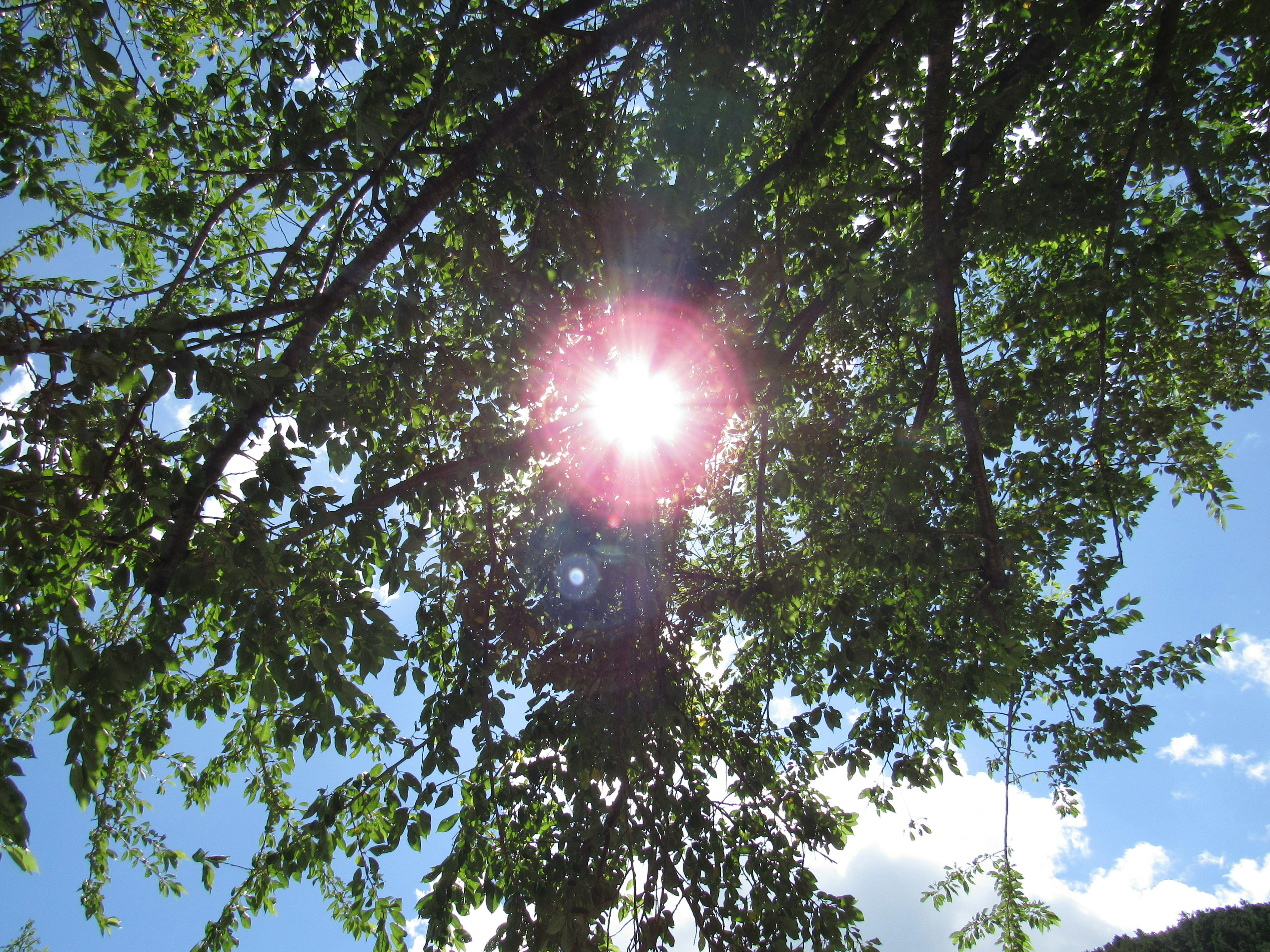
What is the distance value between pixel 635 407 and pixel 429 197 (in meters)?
1.89

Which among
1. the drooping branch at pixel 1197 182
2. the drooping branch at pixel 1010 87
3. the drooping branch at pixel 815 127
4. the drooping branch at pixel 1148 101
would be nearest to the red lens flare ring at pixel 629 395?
the drooping branch at pixel 815 127

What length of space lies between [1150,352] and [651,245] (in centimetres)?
435

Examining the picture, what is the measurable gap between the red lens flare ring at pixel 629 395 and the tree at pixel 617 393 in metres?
0.04

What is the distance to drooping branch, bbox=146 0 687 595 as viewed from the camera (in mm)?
2820

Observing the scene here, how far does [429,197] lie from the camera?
3.16m

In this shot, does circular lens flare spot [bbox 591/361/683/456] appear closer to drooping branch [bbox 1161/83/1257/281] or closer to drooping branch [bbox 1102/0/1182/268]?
drooping branch [bbox 1102/0/1182/268]

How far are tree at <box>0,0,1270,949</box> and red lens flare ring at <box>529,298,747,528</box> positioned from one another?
1.4 inches

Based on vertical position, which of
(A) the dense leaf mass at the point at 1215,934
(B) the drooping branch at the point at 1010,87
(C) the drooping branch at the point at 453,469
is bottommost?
(A) the dense leaf mass at the point at 1215,934

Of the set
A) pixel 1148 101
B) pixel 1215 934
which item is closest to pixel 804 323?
pixel 1148 101

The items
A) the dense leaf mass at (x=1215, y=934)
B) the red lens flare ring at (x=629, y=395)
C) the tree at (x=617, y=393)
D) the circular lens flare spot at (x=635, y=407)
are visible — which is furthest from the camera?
the dense leaf mass at (x=1215, y=934)

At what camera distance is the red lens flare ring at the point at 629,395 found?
159 inches

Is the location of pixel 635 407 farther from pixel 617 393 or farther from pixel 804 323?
pixel 804 323

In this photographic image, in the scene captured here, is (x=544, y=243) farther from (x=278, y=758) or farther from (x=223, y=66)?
(x=278, y=758)

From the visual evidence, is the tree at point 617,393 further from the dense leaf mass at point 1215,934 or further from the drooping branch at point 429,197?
the dense leaf mass at point 1215,934
